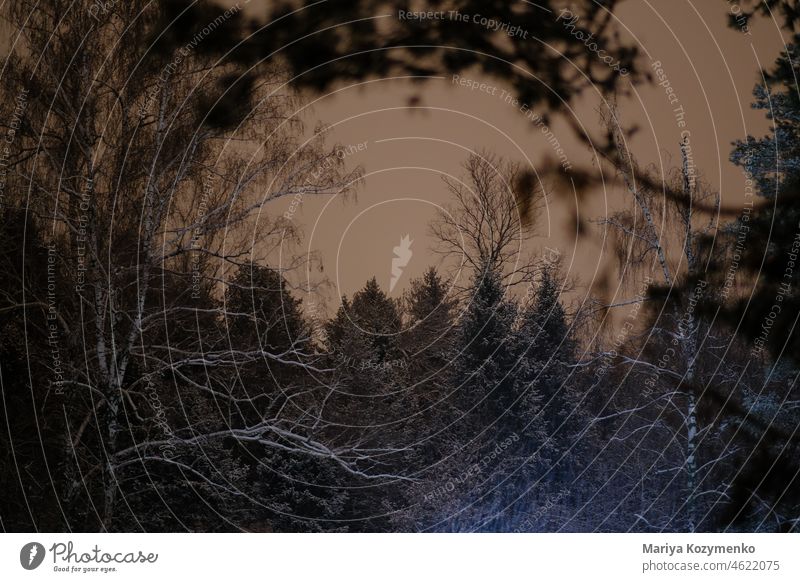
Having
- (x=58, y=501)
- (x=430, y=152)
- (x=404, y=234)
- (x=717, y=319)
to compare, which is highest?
(x=430, y=152)

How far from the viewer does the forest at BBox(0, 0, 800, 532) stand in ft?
35.2

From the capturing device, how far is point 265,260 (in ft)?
38.3

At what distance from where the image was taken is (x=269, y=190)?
38.3ft

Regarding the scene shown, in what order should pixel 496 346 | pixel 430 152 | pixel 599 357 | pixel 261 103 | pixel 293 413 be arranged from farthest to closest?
1. pixel 496 346
2. pixel 599 357
3. pixel 293 413
4. pixel 430 152
5. pixel 261 103

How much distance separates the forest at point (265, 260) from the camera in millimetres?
10727

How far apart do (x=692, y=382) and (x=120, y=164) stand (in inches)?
325

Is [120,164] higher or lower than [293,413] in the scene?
higher

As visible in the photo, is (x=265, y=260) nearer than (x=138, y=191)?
No

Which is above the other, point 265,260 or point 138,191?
point 138,191

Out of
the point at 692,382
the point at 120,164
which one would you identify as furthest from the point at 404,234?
the point at 692,382
